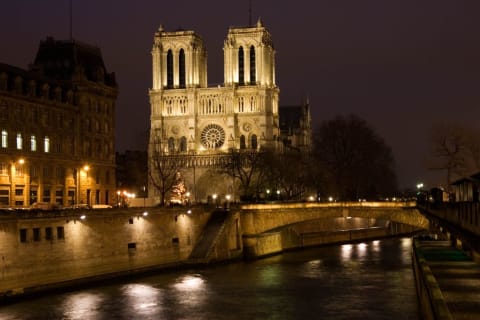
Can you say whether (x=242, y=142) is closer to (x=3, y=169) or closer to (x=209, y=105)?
(x=209, y=105)

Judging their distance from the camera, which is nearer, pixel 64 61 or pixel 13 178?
pixel 13 178

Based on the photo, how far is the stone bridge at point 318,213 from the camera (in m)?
74.3

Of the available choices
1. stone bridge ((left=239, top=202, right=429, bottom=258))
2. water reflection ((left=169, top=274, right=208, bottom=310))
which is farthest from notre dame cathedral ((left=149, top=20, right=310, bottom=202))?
water reflection ((left=169, top=274, right=208, bottom=310))

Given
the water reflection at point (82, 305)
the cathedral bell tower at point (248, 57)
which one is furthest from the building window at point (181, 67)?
the water reflection at point (82, 305)

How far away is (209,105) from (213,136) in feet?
15.2

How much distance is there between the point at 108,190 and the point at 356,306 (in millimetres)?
48986

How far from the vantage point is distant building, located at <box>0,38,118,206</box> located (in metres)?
73.0

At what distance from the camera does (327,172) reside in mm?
107312

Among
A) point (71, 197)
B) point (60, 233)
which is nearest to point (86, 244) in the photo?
point (60, 233)

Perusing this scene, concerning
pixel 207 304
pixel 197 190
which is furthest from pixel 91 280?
pixel 197 190

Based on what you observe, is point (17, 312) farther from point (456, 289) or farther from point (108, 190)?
point (108, 190)

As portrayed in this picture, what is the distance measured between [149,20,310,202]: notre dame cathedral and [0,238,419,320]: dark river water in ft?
184

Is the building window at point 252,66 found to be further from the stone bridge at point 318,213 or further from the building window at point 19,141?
the building window at point 19,141

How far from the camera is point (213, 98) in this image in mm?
125500
